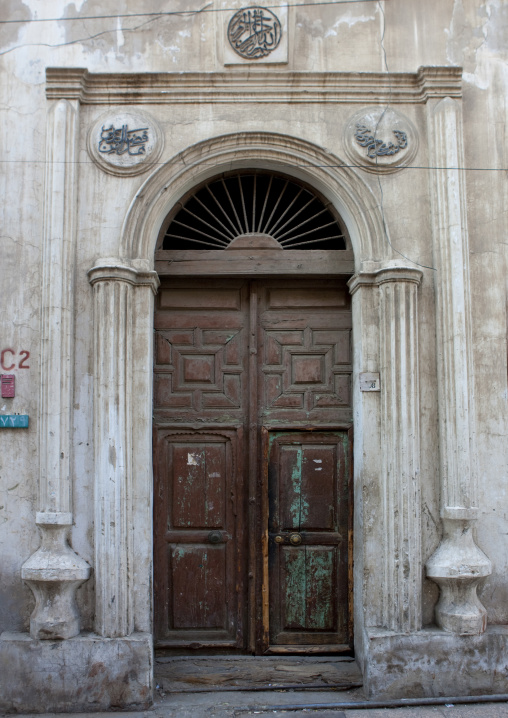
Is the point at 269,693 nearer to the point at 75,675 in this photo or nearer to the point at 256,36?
the point at 75,675

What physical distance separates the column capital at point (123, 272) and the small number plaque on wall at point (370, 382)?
5.88 ft

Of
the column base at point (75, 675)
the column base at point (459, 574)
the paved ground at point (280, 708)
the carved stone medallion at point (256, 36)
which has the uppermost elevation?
the carved stone medallion at point (256, 36)

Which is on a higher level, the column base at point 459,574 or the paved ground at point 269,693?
the column base at point 459,574

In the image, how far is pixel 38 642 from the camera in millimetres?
4453

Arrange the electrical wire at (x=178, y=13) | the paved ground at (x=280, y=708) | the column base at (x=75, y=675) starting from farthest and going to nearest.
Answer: the electrical wire at (x=178, y=13) < the column base at (x=75, y=675) < the paved ground at (x=280, y=708)

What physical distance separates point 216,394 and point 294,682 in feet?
7.45

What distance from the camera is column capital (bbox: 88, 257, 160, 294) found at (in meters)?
4.66

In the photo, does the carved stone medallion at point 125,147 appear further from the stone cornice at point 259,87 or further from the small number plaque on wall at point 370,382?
the small number plaque on wall at point 370,382

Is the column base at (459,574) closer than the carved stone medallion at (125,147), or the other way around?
the column base at (459,574)

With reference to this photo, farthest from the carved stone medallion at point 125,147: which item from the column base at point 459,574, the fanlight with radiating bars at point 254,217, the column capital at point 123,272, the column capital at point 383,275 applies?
the column base at point 459,574

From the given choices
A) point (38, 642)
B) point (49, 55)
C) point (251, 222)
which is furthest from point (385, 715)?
point (49, 55)

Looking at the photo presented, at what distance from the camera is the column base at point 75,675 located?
14.5ft

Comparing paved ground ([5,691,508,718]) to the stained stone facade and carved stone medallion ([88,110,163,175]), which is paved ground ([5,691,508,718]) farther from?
carved stone medallion ([88,110,163,175])

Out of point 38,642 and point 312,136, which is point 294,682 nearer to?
point 38,642
